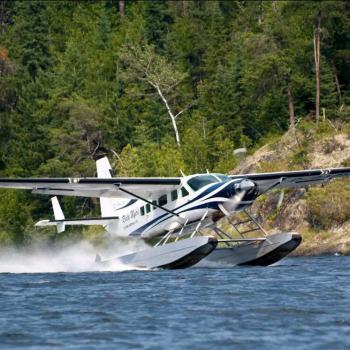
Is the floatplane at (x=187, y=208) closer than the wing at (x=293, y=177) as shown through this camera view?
Yes

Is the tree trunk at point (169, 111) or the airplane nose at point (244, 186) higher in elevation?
the tree trunk at point (169, 111)

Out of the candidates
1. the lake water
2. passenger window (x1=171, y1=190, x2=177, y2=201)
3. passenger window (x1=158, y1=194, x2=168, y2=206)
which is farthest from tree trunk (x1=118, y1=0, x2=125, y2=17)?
the lake water

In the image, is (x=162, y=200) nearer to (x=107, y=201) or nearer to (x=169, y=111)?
(x=107, y=201)

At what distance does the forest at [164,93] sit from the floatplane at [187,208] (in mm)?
21723

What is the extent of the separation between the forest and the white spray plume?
76.5 inches

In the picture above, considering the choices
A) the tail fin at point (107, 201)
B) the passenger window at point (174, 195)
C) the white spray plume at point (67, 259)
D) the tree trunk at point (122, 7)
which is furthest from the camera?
the tree trunk at point (122, 7)

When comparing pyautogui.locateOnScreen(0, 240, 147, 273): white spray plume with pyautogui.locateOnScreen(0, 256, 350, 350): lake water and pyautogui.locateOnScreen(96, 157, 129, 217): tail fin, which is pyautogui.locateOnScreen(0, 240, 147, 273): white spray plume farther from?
pyautogui.locateOnScreen(0, 256, 350, 350): lake water

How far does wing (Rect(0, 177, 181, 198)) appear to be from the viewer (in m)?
29.7

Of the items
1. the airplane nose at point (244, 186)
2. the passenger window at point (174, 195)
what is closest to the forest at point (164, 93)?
the passenger window at point (174, 195)

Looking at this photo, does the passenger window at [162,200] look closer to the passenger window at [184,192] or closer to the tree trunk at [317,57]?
the passenger window at [184,192]


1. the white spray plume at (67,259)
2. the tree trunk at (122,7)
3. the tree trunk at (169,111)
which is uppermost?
the tree trunk at (122,7)

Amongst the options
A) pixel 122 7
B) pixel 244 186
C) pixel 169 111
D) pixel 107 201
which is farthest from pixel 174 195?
pixel 122 7

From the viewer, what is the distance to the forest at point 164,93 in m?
58.7

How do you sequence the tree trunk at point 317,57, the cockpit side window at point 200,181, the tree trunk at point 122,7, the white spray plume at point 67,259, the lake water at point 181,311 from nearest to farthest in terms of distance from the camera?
the lake water at point 181,311 < the cockpit side window at point 200,181 < the white spray plume at point 67,259 < the tree trunk at point 317,57 < the tree trunk at point 122,7
